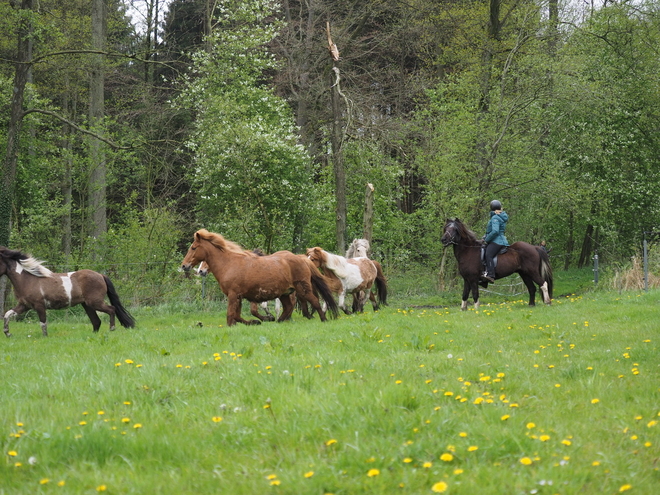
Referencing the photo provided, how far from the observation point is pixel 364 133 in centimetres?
2488

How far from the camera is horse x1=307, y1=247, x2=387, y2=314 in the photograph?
16422mm

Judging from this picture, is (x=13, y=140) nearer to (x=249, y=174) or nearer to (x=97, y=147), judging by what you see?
(x=249, y=174)

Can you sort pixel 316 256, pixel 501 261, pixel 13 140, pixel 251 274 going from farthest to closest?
pixel 13 140 → pixel 501 261 → pixel 316 256 → pixel 251 274

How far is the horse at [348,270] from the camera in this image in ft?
53.9

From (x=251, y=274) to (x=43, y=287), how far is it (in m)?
4.66

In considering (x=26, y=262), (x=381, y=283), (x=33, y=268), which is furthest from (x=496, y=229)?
(x=26, y=262)

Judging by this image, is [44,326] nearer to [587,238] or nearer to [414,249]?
[414,249]

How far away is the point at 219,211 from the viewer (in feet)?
83.3

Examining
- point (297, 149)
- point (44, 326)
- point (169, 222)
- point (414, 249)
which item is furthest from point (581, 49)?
point (44, 326)

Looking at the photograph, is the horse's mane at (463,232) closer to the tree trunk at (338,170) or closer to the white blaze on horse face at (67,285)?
the tree trunk at (338,170)

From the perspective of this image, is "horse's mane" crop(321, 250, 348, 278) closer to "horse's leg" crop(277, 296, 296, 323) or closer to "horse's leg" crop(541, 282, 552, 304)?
"horse's leg" crop(277, 296, 296, 323)

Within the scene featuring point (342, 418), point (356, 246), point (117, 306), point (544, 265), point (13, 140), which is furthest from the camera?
point (13, 140)

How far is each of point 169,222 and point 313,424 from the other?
71.1 ft

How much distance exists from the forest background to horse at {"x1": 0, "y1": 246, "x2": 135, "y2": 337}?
321 inches
